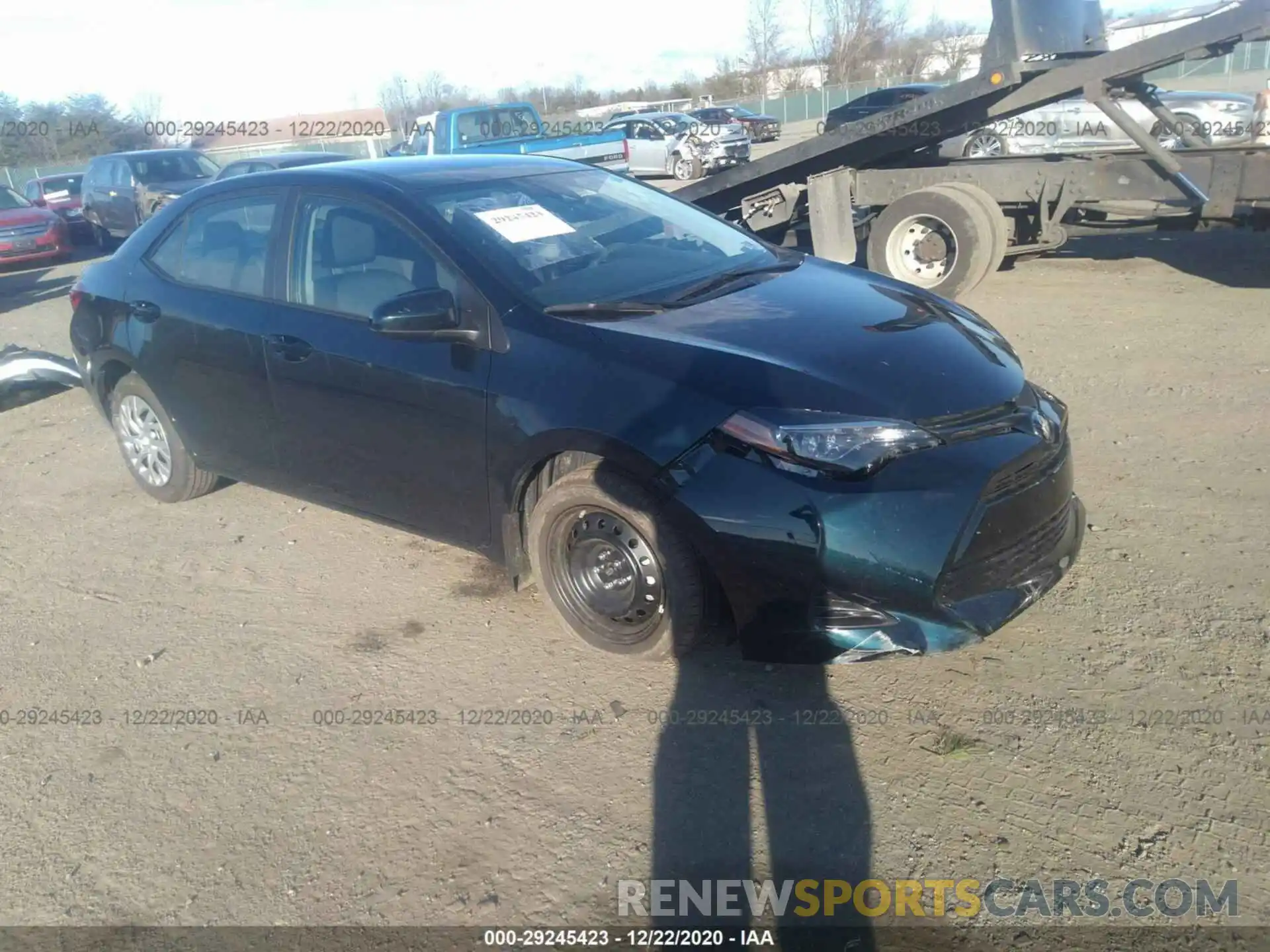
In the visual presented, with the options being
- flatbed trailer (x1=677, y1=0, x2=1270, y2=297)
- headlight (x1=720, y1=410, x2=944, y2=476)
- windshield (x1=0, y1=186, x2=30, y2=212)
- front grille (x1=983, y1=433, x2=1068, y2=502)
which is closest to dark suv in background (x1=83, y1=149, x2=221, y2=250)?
windshield (x1=0, y1=186, x2=30, y2=212)

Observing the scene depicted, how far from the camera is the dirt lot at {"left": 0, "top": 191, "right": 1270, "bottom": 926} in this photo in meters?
2.66

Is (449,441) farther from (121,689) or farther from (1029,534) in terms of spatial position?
(1029,534)

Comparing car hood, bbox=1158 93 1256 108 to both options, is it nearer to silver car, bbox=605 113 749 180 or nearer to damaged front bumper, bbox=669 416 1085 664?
silver car, bbox=605 113 749 180

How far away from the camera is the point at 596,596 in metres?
3.57

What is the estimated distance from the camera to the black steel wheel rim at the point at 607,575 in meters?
3.36

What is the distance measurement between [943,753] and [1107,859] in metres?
0.55

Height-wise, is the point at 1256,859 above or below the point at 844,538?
below

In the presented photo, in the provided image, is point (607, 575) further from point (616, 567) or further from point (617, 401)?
point (617, 401)

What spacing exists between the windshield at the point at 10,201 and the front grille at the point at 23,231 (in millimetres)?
495

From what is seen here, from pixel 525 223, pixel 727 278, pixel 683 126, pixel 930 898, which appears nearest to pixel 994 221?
pixel 727 278

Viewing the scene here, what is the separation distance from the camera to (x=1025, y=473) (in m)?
3.18

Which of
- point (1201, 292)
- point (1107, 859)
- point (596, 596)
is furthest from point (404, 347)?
point (1201, 292)

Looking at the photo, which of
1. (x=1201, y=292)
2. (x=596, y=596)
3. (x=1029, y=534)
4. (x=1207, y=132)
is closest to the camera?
(x=1029, y=534)

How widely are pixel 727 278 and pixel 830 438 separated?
49.7 inches
